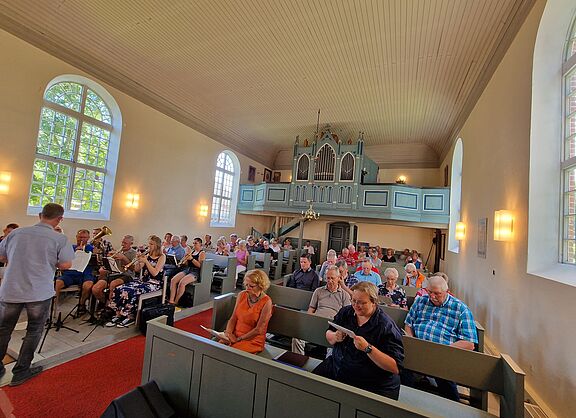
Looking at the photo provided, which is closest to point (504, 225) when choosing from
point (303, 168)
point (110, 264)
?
point (110, 264)

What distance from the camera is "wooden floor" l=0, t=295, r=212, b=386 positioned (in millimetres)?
2816

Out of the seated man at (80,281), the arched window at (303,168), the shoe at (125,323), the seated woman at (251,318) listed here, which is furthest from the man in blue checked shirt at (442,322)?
the arched window at (303,168)

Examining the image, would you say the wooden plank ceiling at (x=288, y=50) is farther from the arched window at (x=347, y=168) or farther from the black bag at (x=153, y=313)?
the black bag at (x=153, y=313)

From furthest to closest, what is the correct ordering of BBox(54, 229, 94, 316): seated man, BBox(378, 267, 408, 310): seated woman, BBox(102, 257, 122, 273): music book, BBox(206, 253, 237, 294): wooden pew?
1. BBox(206, 253, 237, 294): wooden pew
2. BBox(102, 257, 122, 273): music book
3. BBox(54, 229, 94, 316): seated man
4. BBox(378, 267, 408, 310): seated woman

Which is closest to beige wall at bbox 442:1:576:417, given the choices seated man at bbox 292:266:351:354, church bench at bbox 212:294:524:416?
church bench at bbox 212:294:524:416

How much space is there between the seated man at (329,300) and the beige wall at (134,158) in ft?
17.8

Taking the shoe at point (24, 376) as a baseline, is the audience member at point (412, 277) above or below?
above

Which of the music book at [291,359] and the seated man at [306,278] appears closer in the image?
the music book at [291,359]

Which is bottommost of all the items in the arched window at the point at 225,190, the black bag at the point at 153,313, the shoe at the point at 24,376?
the shoe at the point at 24,376

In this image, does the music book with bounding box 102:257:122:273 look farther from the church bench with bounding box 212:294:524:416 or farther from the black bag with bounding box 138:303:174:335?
the church bench with bounding box 212:294:524:416

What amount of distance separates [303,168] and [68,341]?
→ 26.1 feet

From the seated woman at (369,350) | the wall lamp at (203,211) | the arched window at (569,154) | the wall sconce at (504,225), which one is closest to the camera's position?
the seated woman at (369,350)

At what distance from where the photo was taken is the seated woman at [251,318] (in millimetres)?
2344

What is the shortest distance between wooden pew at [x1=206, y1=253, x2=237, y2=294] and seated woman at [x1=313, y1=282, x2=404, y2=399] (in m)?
3.95
